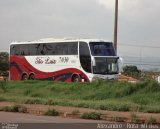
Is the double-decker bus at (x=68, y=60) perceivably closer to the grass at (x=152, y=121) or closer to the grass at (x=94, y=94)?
the grass at (x=94, y=94)

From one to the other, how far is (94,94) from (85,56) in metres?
11.4

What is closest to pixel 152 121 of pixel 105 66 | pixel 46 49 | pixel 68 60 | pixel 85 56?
pixel 85 56

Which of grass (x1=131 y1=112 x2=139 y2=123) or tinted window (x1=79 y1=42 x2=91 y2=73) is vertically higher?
A: tinted window (x1=79 y1=42 x2=91 y2=73)

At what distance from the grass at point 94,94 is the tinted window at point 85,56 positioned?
6288 mm

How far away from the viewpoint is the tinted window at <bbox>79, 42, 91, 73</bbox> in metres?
37.5

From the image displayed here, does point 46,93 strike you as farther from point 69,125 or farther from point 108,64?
point 69,125

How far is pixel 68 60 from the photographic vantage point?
3853cm

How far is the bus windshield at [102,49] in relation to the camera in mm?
37438

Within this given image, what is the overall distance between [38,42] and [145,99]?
63.6 feet

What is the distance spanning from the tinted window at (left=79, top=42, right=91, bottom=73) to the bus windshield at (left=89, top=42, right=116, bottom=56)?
0.48m

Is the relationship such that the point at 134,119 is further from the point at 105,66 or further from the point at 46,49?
the point at 46,49

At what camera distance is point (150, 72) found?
42844mm

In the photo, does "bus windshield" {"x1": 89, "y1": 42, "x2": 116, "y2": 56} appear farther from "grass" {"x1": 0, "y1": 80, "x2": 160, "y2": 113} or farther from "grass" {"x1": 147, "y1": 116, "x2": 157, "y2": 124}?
"grass" {"x1": 147, "y1": 116, "x2": 157, "y2": 124}

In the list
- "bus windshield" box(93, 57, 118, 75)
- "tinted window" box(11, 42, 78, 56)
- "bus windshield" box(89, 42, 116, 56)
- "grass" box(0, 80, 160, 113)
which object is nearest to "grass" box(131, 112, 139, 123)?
"grass" box(0, 80, 160, 113)
